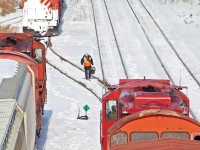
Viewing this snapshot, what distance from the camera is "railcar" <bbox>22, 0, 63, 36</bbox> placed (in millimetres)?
30016

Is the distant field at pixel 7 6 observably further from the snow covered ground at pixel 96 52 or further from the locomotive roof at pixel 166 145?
the locomotive roof at pixel 166 145

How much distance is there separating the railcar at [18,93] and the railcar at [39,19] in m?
13.3

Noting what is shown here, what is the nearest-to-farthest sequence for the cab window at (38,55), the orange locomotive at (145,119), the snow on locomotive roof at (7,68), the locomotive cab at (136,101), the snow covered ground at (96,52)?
the orange locomotive at (145,119) < the locomotive cab at (136,101) < the snow on locomotive roof at (7,68) < the snow covered ground at (96,52) < the cab window at (38,55)

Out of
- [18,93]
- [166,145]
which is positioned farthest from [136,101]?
[166,145]

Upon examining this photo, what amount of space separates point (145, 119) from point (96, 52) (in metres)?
16.9

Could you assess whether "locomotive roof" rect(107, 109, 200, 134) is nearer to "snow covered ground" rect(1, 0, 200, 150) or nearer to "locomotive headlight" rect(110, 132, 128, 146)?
"locomotive headlight" rect(110, 132, 128, 146)

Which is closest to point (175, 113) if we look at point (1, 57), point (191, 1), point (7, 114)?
point (7, 114)

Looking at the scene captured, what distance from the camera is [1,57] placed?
13.6 m

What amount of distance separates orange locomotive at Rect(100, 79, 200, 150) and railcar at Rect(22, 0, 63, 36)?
18571 mm

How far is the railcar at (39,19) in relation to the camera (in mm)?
30016

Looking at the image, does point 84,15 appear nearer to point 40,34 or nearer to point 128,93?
point 40,34

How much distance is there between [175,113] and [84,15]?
2650 centimetres

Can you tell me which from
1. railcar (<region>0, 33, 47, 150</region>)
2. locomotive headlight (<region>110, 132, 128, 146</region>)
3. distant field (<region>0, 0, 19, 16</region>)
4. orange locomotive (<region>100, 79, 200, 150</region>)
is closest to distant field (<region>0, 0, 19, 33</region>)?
distant field (<region>0, 0, 19, 16</region>)

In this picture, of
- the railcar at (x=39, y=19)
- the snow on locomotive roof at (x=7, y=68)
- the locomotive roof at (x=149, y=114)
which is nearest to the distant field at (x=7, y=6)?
the railcar at (x=39, y=19)
